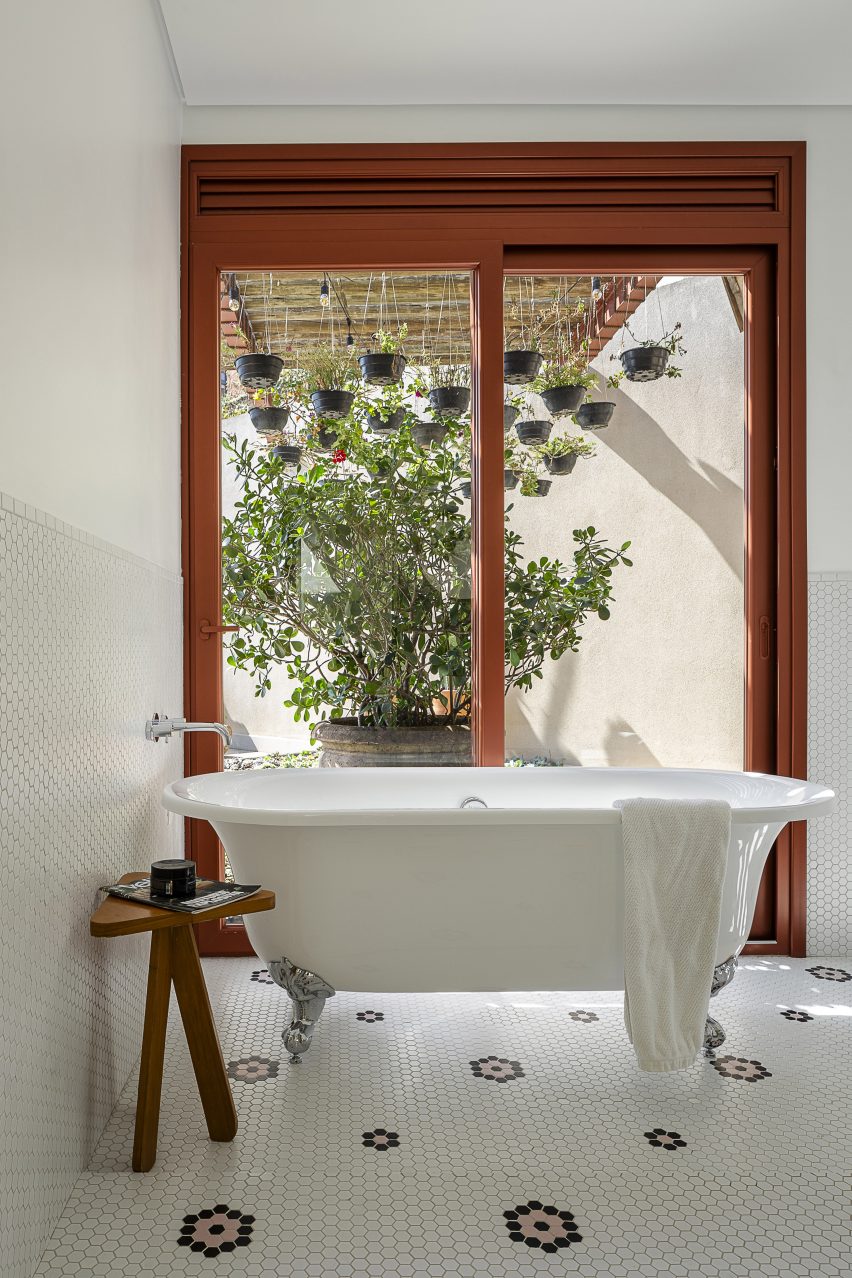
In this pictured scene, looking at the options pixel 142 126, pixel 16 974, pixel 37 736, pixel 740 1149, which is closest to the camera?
pixel 16 974

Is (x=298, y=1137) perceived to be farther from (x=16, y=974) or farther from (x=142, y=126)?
(x=142, y=126)

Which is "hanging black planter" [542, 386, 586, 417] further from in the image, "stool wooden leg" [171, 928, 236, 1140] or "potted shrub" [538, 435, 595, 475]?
"stool wooden leg" [171, 928, 236, 1140]

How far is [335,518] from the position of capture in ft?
10.2

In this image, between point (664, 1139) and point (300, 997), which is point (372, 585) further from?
point (664, 1139)

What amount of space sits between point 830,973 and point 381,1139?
5.44 feet

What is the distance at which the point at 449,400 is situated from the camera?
3.12m

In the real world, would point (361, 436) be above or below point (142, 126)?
below

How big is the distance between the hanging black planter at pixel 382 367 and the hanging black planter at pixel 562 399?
0.50 metres

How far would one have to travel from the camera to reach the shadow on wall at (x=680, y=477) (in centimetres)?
318

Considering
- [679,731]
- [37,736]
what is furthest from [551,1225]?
[679,731]

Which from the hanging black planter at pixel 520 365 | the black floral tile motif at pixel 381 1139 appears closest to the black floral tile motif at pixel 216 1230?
the black floral tile motif at pixel 381 1139

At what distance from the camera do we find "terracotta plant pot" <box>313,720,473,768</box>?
3059 millimetres

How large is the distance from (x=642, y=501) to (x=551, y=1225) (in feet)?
7.31

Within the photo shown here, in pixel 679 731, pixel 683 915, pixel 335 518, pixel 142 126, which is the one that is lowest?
pixel 683 915
